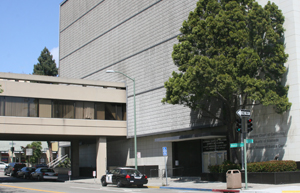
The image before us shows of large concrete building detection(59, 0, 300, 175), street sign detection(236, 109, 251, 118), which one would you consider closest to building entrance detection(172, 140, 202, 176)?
large concrete building detection(59, 0, 300, 175)

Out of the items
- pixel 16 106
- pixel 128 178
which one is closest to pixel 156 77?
pixel 128 178

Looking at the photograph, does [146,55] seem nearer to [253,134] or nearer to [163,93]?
[163,93]

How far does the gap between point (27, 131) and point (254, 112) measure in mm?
21128

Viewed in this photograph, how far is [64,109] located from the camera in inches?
1476

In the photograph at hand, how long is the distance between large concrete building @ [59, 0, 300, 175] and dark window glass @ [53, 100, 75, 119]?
21.0ft

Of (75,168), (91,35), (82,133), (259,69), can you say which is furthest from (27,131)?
(259,69)

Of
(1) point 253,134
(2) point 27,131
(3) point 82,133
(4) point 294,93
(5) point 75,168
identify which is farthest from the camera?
(5) point 75,168

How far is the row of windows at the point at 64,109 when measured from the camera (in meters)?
34.9

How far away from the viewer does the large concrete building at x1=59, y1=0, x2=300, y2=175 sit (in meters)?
26.1

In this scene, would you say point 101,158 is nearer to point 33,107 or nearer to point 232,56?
point 33,107

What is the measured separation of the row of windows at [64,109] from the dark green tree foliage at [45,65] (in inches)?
2245

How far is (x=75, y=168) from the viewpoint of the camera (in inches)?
1841

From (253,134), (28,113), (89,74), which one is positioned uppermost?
(89,74)

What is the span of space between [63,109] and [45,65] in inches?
2325
